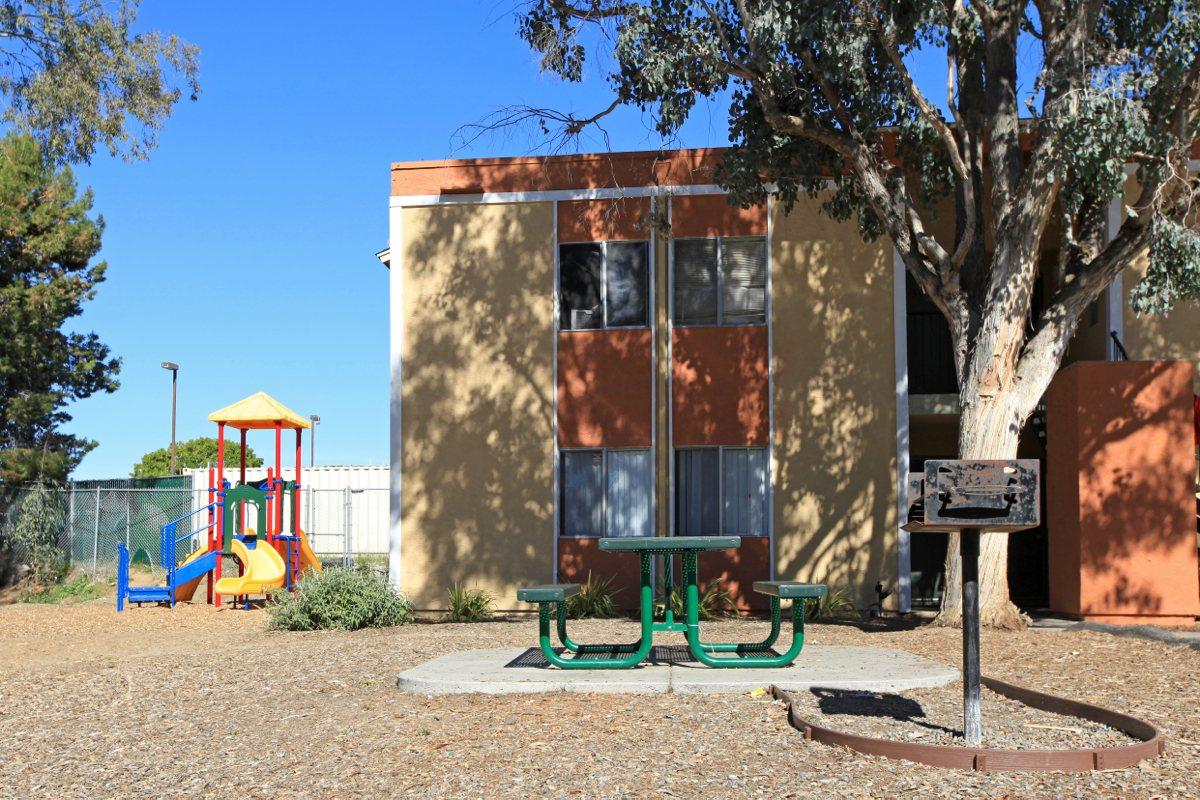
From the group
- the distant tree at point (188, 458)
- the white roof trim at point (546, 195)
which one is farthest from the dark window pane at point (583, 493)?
the distant tree at point (188, 458)

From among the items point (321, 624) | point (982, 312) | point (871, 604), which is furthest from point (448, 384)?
point (982, 312)

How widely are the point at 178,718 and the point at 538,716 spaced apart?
9.04 feet

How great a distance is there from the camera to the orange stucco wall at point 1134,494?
14523 millimetres

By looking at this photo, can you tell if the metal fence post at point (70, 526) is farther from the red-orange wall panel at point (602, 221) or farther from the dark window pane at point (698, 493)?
the dark window pane at point (698, 493)

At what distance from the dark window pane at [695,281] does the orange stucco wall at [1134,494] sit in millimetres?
5081

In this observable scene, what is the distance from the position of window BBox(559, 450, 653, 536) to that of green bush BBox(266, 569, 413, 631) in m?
2.99

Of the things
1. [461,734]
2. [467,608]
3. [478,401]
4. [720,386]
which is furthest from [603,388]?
[461,734]

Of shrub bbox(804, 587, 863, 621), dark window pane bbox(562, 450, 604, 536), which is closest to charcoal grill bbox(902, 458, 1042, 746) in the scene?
shrub bbox(804, 587, 863, 621)

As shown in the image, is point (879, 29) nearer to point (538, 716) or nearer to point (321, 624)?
point (538, 716)

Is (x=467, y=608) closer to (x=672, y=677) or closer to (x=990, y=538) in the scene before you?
(x=990, y=538)

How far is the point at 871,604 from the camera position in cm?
1669

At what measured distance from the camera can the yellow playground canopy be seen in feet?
67.2

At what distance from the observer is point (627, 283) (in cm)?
A: 1783

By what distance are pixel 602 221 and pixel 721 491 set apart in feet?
13.7
